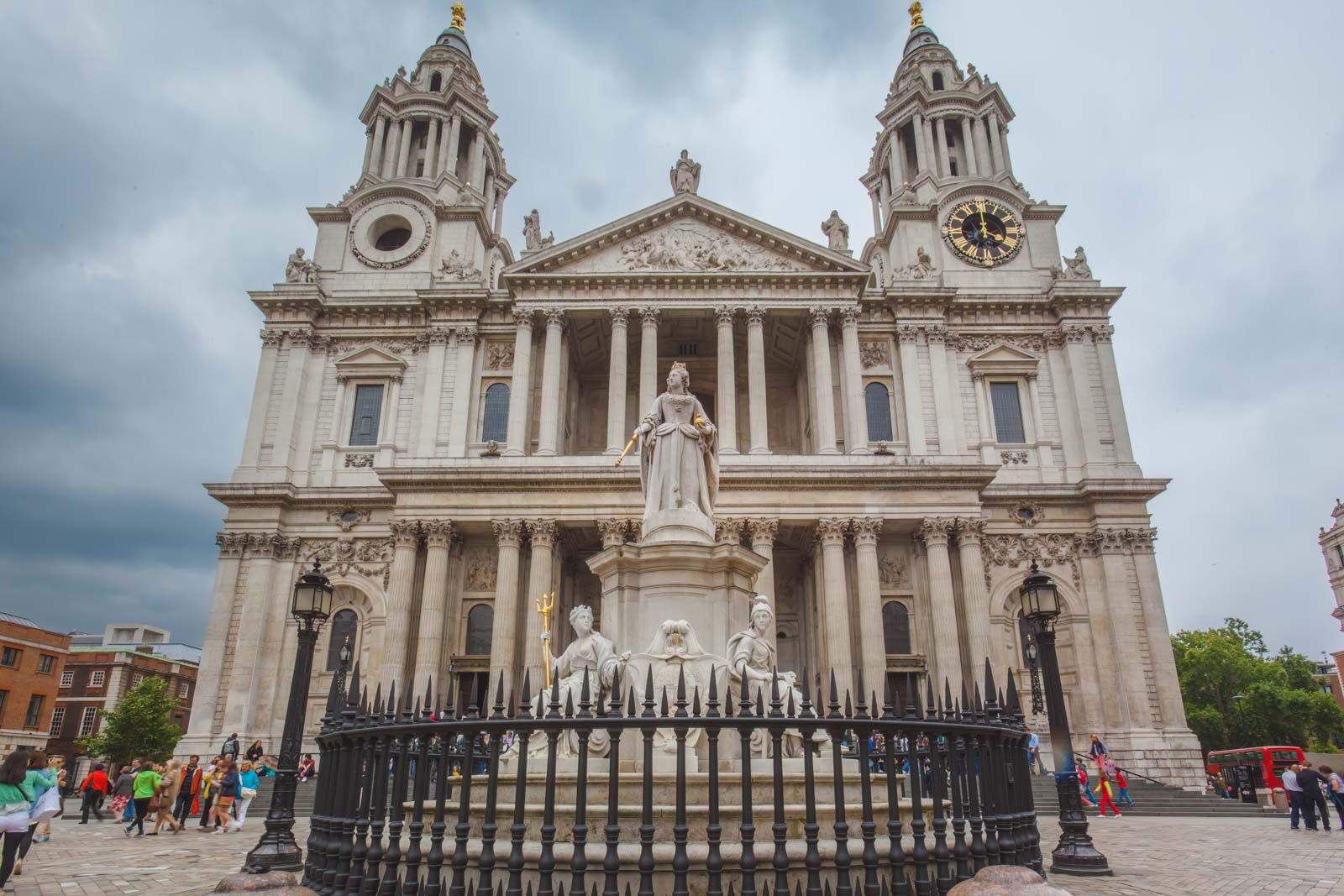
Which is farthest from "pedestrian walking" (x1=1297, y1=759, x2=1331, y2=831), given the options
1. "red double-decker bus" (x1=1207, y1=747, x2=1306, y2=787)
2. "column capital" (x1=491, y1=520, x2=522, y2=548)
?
"column capital" (x1=491, y1=520, x2=522, y2=548)

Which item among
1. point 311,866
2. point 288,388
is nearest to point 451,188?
point 288,388

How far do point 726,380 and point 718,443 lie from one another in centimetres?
424

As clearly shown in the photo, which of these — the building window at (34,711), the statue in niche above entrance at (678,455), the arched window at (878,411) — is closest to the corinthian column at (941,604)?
the arched window at (878,411)

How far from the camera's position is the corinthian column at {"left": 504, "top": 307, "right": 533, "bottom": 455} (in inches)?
1236

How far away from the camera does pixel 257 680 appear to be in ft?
96.7

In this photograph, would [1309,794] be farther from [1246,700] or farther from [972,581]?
[1246,700]

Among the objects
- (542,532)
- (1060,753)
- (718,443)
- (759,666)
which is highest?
(718,443)

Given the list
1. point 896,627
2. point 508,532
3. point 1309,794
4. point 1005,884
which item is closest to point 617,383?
point 508,532

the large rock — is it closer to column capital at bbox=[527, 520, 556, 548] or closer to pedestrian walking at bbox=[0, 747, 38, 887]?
pedestrian walking at bbox=[0, 747, 38, 887]

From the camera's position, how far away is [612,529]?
27.2 meters

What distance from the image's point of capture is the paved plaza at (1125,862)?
8945 mm

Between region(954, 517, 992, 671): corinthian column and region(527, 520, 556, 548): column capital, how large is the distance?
13.6 metres

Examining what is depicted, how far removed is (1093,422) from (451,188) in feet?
101

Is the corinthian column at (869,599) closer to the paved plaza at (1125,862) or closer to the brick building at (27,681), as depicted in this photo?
the paved plaza at (1125,862)
